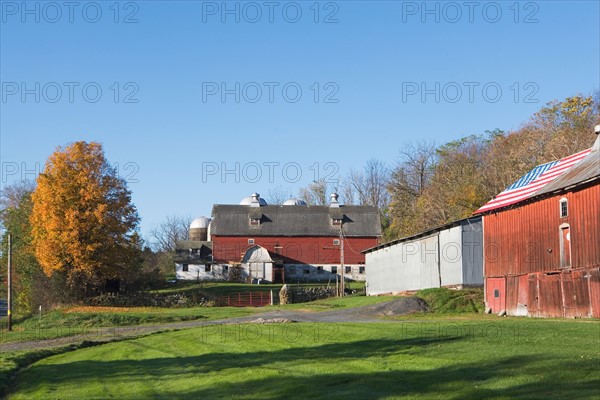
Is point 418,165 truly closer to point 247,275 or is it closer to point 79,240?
point 247,275

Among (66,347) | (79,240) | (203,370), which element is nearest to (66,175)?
(79,240)

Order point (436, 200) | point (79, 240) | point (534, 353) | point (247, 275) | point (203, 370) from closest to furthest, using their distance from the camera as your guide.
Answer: point (534, 353) → point (203, 370) → point (79, 240) → point (436, 200) → point (247, 275)

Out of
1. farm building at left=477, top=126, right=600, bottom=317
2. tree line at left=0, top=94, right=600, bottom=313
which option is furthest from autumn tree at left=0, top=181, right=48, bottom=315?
farm building at left=477, top=126, right=600, bottom=317

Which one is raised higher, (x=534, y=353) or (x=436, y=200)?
(x=436, y=200)

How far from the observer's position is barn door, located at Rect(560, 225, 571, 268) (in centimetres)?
3347

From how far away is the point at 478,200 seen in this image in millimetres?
68125

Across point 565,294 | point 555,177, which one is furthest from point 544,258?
point 555,177

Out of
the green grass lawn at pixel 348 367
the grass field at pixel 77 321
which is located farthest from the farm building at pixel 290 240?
the green grass lawn at pixel 348 367

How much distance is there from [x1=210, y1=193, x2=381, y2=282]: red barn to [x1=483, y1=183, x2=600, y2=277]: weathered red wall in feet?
171

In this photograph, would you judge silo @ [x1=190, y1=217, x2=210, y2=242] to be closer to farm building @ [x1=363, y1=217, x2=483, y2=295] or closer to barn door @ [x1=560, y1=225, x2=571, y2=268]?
farm building @ [x1=363, y1=217, x2=483, y2=295]

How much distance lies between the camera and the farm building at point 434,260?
4566cm

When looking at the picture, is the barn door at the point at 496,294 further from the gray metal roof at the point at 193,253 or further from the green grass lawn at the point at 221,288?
the gray metal roof at the point at 193,253

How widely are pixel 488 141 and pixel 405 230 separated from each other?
20874mm

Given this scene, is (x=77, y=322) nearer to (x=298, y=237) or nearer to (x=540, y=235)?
(x=540, y=235)
